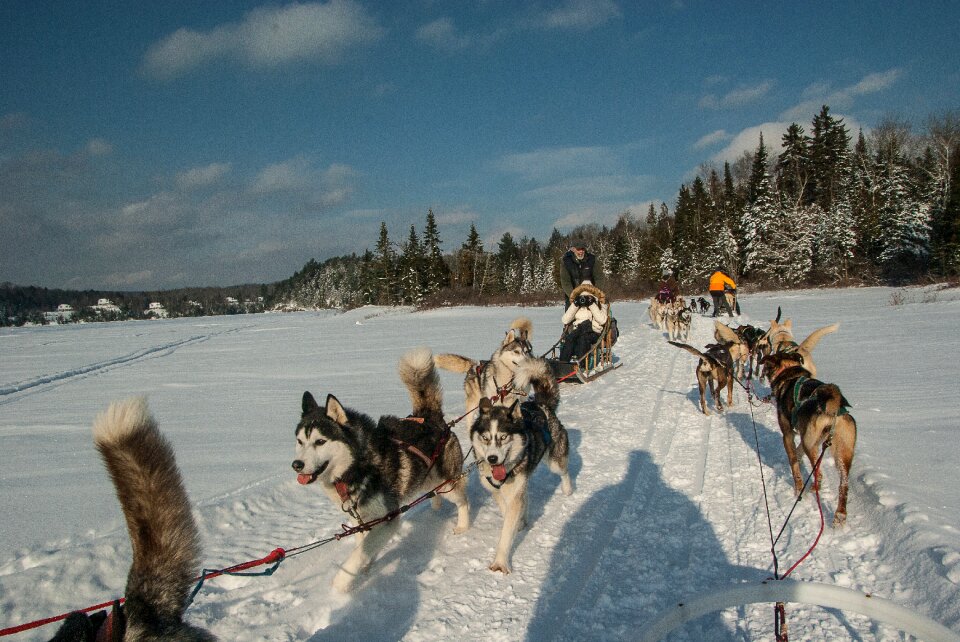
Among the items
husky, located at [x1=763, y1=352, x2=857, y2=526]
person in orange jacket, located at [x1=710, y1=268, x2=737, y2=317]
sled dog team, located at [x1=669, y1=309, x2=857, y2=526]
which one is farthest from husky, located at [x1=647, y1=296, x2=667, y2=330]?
husky, located at [x1=763, y1=352, x2=857, y2=526]

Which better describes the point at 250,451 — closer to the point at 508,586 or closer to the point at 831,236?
the point at 508,586

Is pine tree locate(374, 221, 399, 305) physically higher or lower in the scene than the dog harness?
higher

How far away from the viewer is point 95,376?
39.9 feet

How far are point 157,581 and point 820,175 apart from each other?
162 ft

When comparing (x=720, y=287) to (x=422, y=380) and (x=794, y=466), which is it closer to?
(x=794, y=466)

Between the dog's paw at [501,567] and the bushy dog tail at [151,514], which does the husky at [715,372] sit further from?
the bushy dog tail at [151,514]

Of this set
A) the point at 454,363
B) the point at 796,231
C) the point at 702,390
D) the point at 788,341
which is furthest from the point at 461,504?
the point at 796,231

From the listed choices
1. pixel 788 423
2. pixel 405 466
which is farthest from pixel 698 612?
pixel 788 423

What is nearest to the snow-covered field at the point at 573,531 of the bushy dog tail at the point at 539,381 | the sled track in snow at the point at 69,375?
the bushy dog tail at the point at 539,381

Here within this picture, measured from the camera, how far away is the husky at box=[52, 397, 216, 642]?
5.65ft

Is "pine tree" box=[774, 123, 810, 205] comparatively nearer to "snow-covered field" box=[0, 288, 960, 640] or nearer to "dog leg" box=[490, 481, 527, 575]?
"snow-covered field" box=[0, 288, 960, 640]

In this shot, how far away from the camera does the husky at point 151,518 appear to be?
1724mm

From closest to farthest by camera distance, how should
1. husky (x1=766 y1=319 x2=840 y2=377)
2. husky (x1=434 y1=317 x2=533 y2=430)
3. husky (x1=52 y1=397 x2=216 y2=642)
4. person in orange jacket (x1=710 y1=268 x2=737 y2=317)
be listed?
1. husky (x1=52 y1=397 x2=216 y2=642)
2. husky (x1=766 y1=319 x2=840 y2=377)
3. husky (x1=434 y1=317 x2=533 y2=430)
4. person in orange jacket (x1=710 y1=268 x2=737 y2=317)

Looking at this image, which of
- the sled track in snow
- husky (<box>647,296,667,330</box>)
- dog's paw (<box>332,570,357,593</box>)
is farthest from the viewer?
husky (<box>647,296,667,330</box>)
